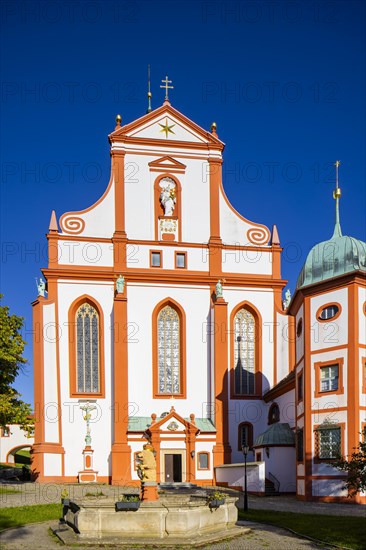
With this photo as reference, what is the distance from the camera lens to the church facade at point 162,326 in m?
38.8

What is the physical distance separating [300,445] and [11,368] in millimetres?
13703

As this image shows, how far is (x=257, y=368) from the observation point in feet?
139

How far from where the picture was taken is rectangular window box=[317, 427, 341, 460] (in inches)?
1155

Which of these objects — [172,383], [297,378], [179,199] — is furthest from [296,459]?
[179,199]

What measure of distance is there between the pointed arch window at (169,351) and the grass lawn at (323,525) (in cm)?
1657

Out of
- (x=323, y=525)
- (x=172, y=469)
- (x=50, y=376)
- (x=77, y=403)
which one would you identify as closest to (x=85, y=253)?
(x=50, y=376)

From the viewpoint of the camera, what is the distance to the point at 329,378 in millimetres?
30422

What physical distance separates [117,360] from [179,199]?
10483mm

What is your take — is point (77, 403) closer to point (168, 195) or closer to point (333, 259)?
point (168, 195)

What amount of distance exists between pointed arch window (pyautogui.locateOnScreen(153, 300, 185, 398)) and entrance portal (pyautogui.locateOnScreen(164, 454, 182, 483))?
372 centimetres

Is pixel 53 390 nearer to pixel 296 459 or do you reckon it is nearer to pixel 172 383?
pixel 172 383

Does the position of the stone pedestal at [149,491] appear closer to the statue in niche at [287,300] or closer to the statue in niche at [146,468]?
the statue in niche at [146,468]

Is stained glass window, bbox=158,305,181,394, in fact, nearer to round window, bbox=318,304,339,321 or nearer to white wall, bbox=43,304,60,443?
white wall, bbox=43,304,60,443

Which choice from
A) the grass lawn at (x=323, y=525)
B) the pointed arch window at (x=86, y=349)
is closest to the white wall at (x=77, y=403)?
the pointed arch window at (x=86, y=349)
